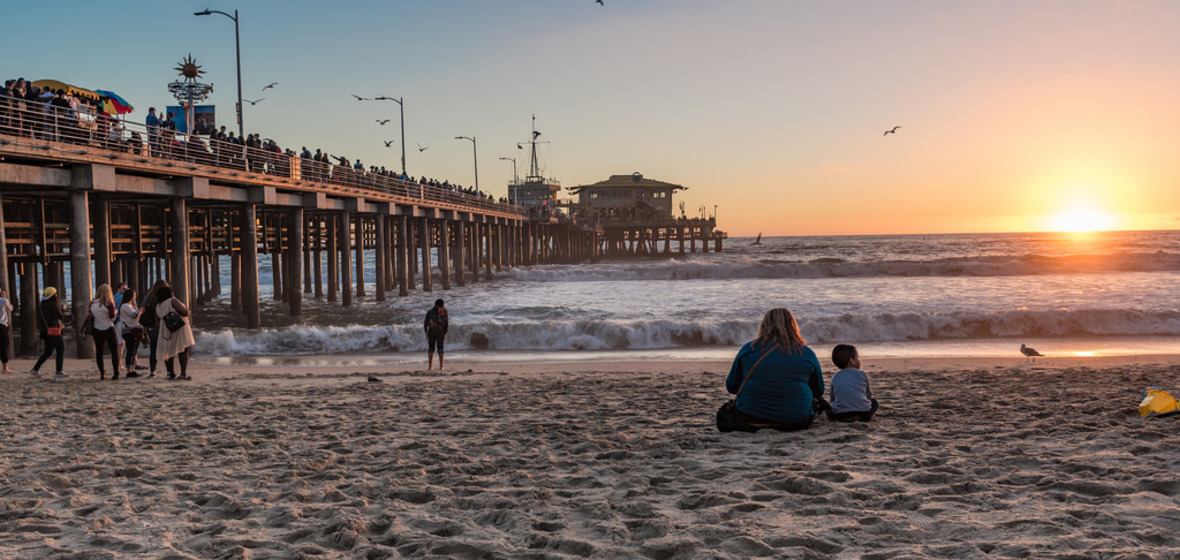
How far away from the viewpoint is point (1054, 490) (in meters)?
4.71

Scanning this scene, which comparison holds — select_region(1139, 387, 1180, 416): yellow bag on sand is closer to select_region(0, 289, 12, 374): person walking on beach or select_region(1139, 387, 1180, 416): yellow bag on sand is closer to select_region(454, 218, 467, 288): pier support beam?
select_region(0, 289, 12, 374): person walking on beach

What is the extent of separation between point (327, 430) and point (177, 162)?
12886 mm

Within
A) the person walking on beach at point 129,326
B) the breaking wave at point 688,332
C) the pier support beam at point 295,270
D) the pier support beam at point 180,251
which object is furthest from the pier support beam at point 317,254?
the person walking on beach at point 129,326

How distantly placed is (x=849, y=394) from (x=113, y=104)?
18.9 metres

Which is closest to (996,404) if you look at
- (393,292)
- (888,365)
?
(888,365)

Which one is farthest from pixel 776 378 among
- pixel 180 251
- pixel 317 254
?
pixel 317 254

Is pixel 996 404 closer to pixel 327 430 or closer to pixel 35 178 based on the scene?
pixel 327 430

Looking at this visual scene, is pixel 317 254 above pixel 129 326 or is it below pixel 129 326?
above

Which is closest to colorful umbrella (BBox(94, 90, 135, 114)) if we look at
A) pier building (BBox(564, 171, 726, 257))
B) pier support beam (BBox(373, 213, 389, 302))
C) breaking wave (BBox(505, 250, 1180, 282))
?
pier support beam (BBox(373, 213, 389, 302))

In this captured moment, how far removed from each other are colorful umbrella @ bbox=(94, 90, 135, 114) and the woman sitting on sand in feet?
58.3

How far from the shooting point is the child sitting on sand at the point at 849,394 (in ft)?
22.2

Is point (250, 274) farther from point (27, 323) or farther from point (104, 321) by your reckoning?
point (104, 321)

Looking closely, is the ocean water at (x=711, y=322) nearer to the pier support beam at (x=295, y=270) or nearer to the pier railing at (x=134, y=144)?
the pier support beam at (x=295, y=270)

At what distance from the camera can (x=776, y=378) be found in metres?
6.29
